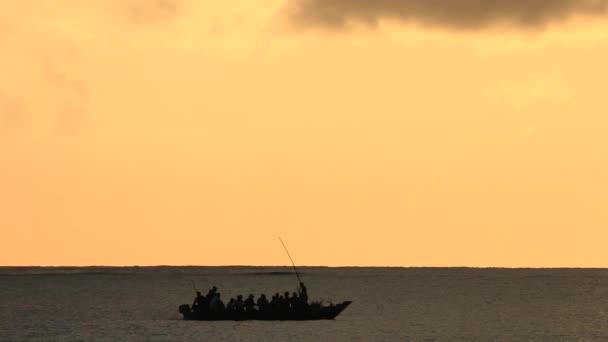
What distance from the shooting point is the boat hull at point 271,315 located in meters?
88.2

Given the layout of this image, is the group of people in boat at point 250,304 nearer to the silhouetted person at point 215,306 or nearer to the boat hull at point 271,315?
the silhouetted person at point 215,306

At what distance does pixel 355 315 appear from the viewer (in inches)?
4301

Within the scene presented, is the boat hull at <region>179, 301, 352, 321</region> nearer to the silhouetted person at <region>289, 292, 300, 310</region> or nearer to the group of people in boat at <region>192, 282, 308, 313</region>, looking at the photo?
the group of people in boat at <region>192, 282, 308, 313</region>

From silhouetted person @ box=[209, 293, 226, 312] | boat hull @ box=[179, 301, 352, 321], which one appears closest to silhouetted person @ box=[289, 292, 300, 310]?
boat hull @ box=[179, 301, 352, 321]

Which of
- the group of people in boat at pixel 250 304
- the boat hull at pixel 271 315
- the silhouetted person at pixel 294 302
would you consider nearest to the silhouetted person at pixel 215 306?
the group of people in boat at pixel 250 304

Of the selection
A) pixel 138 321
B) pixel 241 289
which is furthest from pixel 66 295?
pixel 138 321

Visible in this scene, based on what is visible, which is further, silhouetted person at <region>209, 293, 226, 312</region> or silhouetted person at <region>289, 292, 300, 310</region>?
silhouetted person at <region>289, 292, 300, 310</region>

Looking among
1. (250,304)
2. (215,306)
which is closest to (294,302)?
(250,304)

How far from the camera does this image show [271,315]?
89062 millimetres

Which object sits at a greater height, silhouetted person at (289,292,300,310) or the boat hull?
silhouetted person at (289,292,300,310)

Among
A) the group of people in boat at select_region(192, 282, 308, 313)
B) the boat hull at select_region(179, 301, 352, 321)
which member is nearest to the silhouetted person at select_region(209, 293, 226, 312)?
the group of people in boat at select_region(192, 282, 308, 313)

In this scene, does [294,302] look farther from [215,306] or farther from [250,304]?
[215,306]

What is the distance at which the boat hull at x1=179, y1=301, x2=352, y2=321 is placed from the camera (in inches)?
3472

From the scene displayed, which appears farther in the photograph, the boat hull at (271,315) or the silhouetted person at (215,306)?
the boat hull at (271,315)
